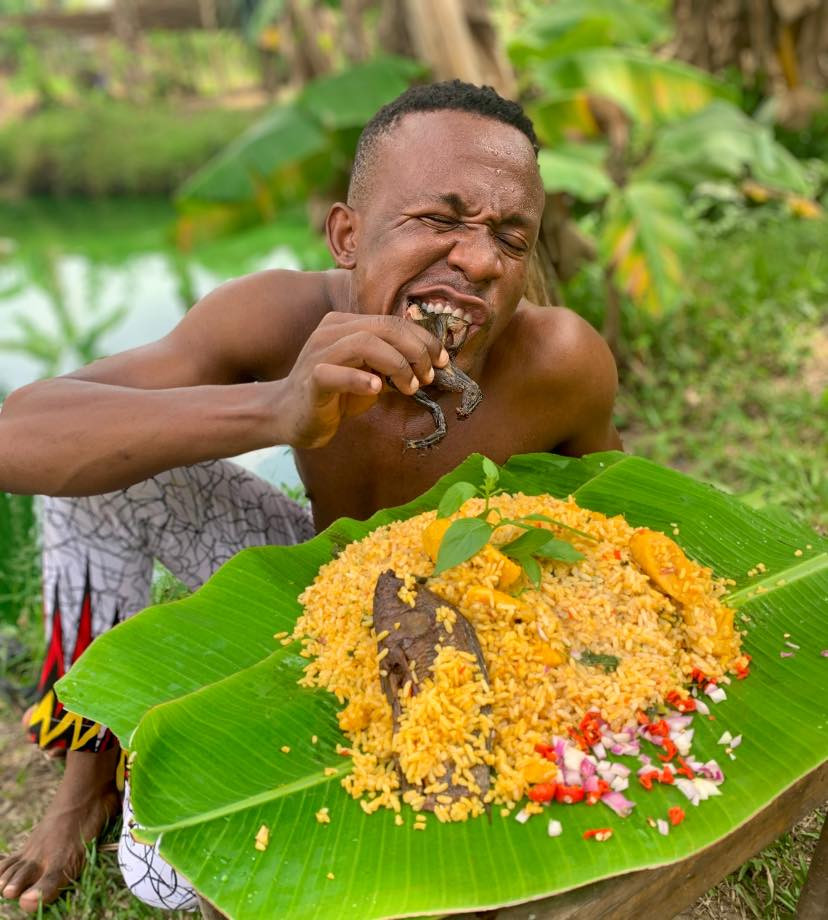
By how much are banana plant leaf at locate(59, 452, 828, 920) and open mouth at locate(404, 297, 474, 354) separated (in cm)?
43

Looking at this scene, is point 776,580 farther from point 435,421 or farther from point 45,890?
point 45,890

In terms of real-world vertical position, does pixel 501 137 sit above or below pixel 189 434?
above

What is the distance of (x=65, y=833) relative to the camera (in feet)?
7.41

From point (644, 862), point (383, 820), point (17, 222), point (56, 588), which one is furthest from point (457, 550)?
point (17, 222)

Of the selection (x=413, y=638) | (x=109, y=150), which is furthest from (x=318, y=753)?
(x=109, y=150)

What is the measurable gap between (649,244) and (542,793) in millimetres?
3674

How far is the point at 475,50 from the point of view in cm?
568

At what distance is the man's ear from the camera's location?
207 cm

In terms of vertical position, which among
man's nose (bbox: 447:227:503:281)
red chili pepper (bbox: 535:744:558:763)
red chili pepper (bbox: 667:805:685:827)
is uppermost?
man's nose (bbox: 447:227:503:281)

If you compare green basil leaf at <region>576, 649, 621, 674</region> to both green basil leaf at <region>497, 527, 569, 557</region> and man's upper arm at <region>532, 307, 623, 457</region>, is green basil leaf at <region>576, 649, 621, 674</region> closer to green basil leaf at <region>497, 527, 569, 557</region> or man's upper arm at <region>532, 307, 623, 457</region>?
green basil leaf at <region>497, 527, 569, 557</region>

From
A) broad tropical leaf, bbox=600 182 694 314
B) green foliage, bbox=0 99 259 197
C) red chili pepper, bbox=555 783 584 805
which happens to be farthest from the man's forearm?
green foliage, bbox=0 99 259 197

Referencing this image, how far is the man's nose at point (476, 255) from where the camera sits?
1.88 m

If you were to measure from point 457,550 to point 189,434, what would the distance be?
0.62m

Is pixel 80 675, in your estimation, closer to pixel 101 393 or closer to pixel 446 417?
pixel 101 393
